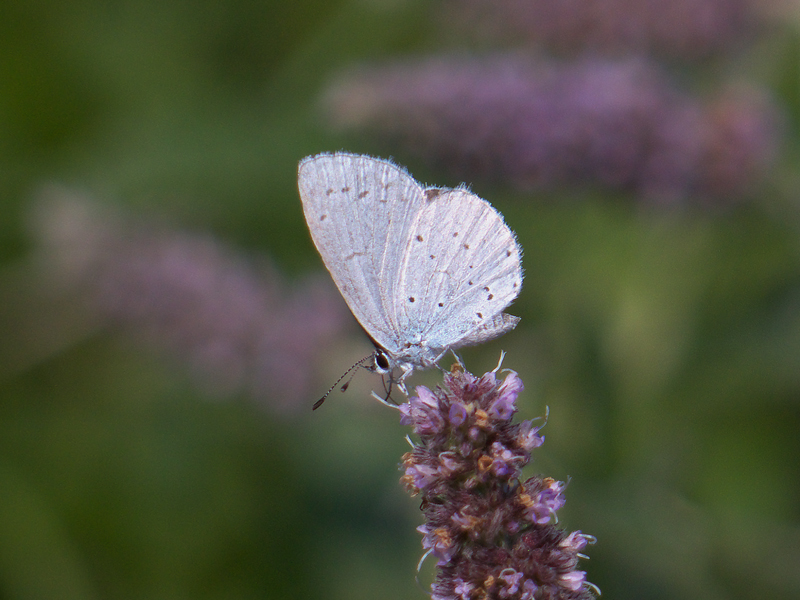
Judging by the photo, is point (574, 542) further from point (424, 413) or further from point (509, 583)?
point (424, 413)

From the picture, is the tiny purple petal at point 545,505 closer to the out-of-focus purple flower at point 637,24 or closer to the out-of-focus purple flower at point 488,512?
the out-of-focus purple flower at point 488,512

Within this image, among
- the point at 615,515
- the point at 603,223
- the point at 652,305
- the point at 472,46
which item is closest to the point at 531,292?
the point at 652,305

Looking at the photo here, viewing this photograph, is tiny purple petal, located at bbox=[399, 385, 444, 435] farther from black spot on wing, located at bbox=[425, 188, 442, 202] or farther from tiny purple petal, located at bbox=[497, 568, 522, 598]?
black spot on wing, located at bbox=[425, 188, 442, 202]

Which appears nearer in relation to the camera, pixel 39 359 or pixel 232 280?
pixel 232 280

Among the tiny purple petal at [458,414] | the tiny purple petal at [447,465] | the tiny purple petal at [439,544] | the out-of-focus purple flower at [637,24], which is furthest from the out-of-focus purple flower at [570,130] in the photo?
the tiny purple petal at [439,544]

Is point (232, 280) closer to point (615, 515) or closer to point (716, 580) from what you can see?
point (615, 515)
